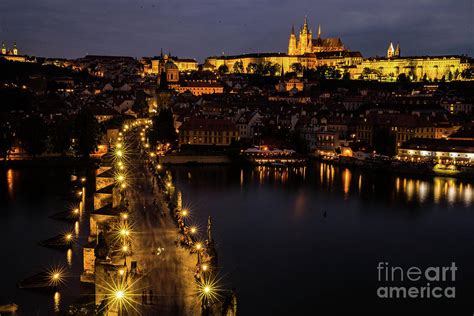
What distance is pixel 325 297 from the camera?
8039mm

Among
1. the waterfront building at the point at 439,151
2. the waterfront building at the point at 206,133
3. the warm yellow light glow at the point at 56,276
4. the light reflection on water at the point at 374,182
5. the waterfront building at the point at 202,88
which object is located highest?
the waterfront building at the point at 202,88

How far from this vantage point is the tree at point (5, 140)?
1948cm

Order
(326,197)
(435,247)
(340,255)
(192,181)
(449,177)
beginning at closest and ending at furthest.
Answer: (340,255)
(435,247)
(326,197)
(192,181)
(449,177)

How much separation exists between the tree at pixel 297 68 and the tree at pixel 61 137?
33168 millimetres

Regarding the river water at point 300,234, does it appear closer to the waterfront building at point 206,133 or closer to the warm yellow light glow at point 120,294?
the warm yellow light glow at point 120,294

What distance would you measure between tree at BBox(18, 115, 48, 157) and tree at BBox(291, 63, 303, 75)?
34.0 m

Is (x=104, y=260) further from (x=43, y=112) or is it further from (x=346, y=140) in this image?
(x=43, y=112)

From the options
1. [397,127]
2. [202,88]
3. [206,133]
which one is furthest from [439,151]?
[202,88]

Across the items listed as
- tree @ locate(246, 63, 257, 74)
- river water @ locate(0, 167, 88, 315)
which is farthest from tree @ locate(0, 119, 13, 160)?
tree @ locate(246, 63, 257, 74)

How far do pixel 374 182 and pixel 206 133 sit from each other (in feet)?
25.4

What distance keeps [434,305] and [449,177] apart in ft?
37.6

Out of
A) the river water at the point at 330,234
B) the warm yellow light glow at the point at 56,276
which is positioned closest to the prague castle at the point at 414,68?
the river water at the point at 330,234

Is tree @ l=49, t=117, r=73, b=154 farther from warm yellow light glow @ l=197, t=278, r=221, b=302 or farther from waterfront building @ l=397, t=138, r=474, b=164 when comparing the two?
warm yellow light glow @ l=197, t=278, r=221, b=302

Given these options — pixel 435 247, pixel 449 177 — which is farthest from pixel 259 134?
pixel 435 247
